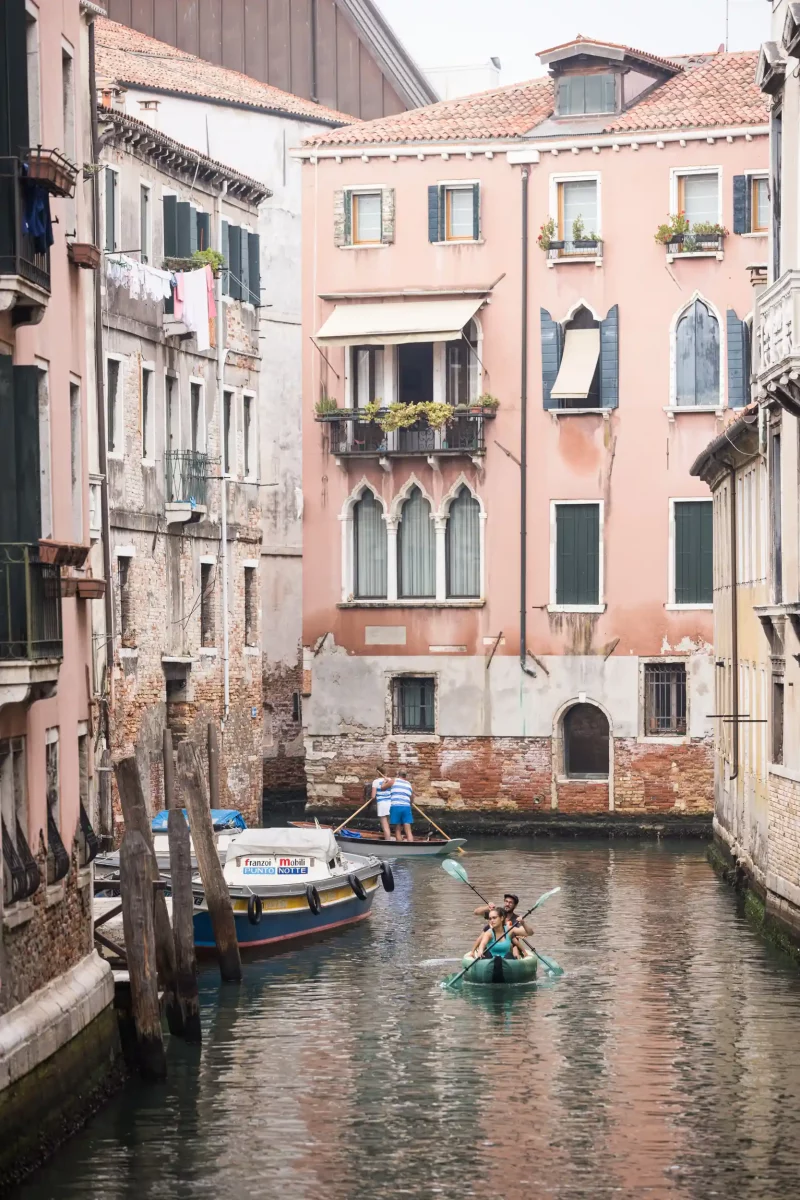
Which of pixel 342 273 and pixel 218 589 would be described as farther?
pixel 342 273

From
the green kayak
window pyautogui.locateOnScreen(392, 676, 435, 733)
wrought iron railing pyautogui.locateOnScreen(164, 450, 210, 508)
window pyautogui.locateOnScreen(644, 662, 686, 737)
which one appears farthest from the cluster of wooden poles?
window pyautogui.locateOnScreen(392, 676, 435, 733)

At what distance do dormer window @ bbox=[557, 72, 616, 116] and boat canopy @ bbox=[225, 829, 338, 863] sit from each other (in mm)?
15771

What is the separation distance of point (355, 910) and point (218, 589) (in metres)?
9.90

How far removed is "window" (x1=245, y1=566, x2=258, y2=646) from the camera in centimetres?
3603

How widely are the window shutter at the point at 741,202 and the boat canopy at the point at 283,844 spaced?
47.2ft

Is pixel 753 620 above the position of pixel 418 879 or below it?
above

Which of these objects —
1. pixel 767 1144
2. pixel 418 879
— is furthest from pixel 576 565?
pixel 767 1144

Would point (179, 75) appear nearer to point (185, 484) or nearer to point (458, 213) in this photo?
point (458, 213)

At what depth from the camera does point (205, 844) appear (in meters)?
20.2

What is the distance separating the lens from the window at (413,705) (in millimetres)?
37062

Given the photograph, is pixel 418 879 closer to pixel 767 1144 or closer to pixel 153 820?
pixel 153 820

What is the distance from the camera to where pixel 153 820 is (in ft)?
98.1

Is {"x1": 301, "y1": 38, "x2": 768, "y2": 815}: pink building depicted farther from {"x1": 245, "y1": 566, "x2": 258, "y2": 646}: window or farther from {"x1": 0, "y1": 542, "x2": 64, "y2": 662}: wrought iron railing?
{"x1": 0, "y1": 542, "x2": 64, "y2": 662}: wrought iron railing

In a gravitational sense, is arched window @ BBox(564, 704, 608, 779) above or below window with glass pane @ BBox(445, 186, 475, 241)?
below
